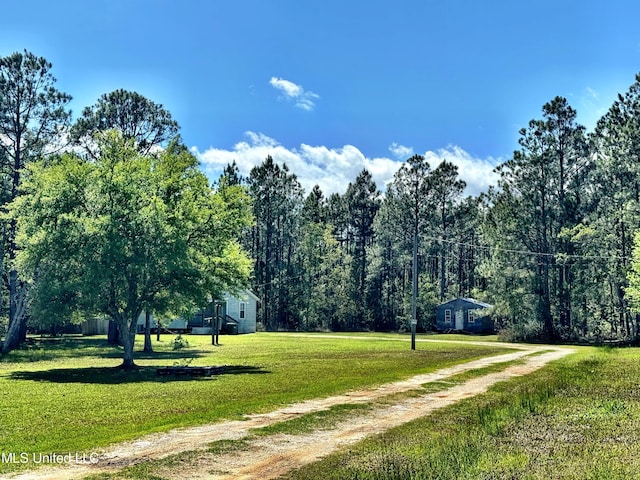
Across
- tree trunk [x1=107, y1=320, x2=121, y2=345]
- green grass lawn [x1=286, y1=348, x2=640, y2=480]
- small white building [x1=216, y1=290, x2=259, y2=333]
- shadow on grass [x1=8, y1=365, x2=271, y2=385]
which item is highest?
small white building [x1=216, y1=290, x2=259, y2=333]

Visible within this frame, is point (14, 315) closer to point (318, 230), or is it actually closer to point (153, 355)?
point (153, 355)

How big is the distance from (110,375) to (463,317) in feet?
167

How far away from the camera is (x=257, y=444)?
30.8ft

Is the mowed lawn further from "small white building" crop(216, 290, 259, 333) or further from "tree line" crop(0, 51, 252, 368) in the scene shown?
"small white building" crop(216, 290, 259, 333)

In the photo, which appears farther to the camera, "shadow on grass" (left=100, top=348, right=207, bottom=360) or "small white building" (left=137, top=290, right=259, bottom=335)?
"small white building" (left=137, top=290, right=259, bottom=335)

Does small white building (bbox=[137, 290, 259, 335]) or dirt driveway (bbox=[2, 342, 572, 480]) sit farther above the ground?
small white building (bbox=[137, 290, 259, 335])

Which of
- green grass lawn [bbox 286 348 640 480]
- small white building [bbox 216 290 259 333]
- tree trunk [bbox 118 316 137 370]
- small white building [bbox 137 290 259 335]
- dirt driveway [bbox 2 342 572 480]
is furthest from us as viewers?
small white building [bbox 216 290 259 333]

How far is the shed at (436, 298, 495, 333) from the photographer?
2576 inches

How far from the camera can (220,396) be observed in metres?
15.1

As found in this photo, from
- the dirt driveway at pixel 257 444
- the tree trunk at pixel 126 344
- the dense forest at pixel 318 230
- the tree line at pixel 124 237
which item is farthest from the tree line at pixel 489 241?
the dirt driveway at pixel 257 444

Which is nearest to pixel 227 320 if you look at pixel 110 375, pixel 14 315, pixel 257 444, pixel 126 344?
pixel 14 315

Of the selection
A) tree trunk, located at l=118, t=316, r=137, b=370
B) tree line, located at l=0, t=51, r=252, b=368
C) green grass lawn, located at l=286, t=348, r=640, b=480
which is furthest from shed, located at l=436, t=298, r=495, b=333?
green grass lawn, located at l=286, t=348, r=640, b=480

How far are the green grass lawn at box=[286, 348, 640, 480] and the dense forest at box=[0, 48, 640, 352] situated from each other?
1350 cm

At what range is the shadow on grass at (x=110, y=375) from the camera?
1927 centimetres
